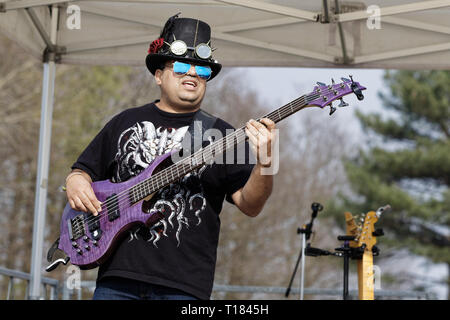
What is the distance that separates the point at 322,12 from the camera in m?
5.67

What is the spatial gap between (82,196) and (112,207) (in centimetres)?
15

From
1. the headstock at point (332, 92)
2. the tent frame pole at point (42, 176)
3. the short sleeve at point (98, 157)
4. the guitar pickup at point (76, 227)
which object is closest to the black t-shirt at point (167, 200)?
the short sleeve at point (98, 157)

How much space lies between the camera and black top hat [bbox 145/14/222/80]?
3.57 metres

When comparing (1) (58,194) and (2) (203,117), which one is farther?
(1) (58,194)

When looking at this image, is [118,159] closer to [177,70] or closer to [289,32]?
[177,70]

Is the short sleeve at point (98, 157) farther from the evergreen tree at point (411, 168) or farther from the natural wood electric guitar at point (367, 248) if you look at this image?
the evergreen tree at point (411, 168)

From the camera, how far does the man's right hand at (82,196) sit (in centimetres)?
354

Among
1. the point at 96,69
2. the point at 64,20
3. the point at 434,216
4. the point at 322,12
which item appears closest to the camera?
the point at 322,12

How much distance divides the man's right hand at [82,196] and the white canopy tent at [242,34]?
7.81ft

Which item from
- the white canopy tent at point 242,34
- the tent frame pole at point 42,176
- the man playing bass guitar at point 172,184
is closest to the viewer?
the man playing bass guitar at point 172,184

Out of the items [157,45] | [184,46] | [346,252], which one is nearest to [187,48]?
[184,46]
